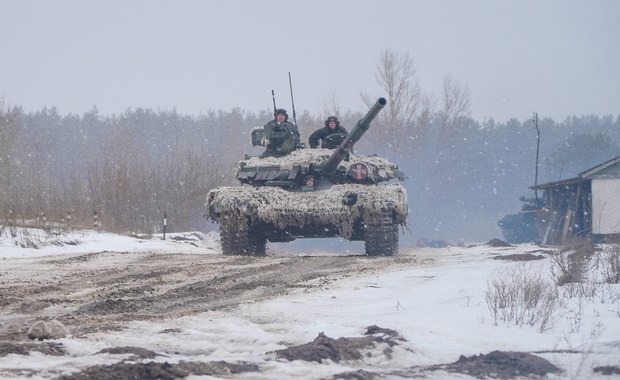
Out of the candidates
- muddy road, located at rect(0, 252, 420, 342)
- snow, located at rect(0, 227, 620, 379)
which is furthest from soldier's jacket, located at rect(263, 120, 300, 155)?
snow, located at rect(0, 227, 620, 379)

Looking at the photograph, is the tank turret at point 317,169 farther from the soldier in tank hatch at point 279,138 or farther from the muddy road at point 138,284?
the muddy road at point 138,284

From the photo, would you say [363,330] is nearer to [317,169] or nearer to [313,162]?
[317,169]

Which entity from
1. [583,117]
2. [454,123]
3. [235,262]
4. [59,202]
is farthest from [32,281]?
[583,117]

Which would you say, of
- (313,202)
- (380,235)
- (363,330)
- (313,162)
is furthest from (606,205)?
(363,330)

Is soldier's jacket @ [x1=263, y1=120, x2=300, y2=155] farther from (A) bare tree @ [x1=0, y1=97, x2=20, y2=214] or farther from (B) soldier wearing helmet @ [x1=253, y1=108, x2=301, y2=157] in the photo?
(A) bare tree @ [x1=0, y1=97, x2=20, y2=214]

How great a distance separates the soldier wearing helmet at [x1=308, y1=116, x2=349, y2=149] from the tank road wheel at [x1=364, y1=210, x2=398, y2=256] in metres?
2.88

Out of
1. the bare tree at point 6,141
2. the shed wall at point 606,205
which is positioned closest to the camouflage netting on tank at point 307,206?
the shed wall at point 606,205

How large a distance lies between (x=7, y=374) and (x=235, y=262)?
874cm

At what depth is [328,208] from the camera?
15.4 metres

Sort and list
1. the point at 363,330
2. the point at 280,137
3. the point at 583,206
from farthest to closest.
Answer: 1. the point at 583,206
2. the point at 280,137
3. the point at 363,330

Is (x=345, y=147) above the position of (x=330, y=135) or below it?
below

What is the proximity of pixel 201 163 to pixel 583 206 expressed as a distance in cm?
1548

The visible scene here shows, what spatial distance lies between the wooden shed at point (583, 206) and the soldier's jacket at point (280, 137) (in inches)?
535

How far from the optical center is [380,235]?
15641 millimetres
